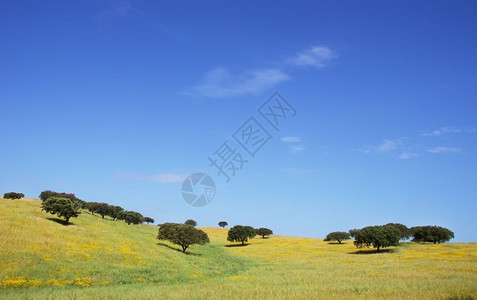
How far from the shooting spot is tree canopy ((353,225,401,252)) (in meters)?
64.0

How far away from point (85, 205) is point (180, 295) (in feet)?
325

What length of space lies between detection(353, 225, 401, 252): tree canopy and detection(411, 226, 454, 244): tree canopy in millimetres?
25297

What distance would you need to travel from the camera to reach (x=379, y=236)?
63.9 m

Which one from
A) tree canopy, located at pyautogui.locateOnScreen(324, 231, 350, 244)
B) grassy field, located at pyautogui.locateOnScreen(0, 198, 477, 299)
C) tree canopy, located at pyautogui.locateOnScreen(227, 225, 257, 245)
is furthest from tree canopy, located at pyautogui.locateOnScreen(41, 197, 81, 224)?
Answer: tree canopy, located at pyautogui.locateOnScreen(324, 231, 350, 244)

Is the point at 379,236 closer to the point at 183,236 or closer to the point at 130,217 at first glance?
the point at 183,236

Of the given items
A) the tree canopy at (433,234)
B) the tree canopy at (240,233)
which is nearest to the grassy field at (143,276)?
the tree canopy at (433,234)

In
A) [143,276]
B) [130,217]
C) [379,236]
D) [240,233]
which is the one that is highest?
[130,217]

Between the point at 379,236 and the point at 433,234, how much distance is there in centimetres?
3141

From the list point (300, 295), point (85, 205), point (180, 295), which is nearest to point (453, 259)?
point (300, 295)

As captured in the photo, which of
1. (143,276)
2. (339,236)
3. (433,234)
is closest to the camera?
(143,276)

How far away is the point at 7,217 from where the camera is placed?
47.7 meters

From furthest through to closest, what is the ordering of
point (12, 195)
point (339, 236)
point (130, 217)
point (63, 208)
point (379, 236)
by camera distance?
1. point (130, 217)
2. point (12, 195)
3. point (339, 236)
4. point (379, 236)
5. point (63, 208)

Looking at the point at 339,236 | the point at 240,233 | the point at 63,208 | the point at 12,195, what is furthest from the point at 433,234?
the point at 12,195

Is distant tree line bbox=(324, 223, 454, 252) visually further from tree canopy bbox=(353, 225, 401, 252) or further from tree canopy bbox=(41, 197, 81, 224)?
tree canopy bbox=(41, 197, 81, 224)
